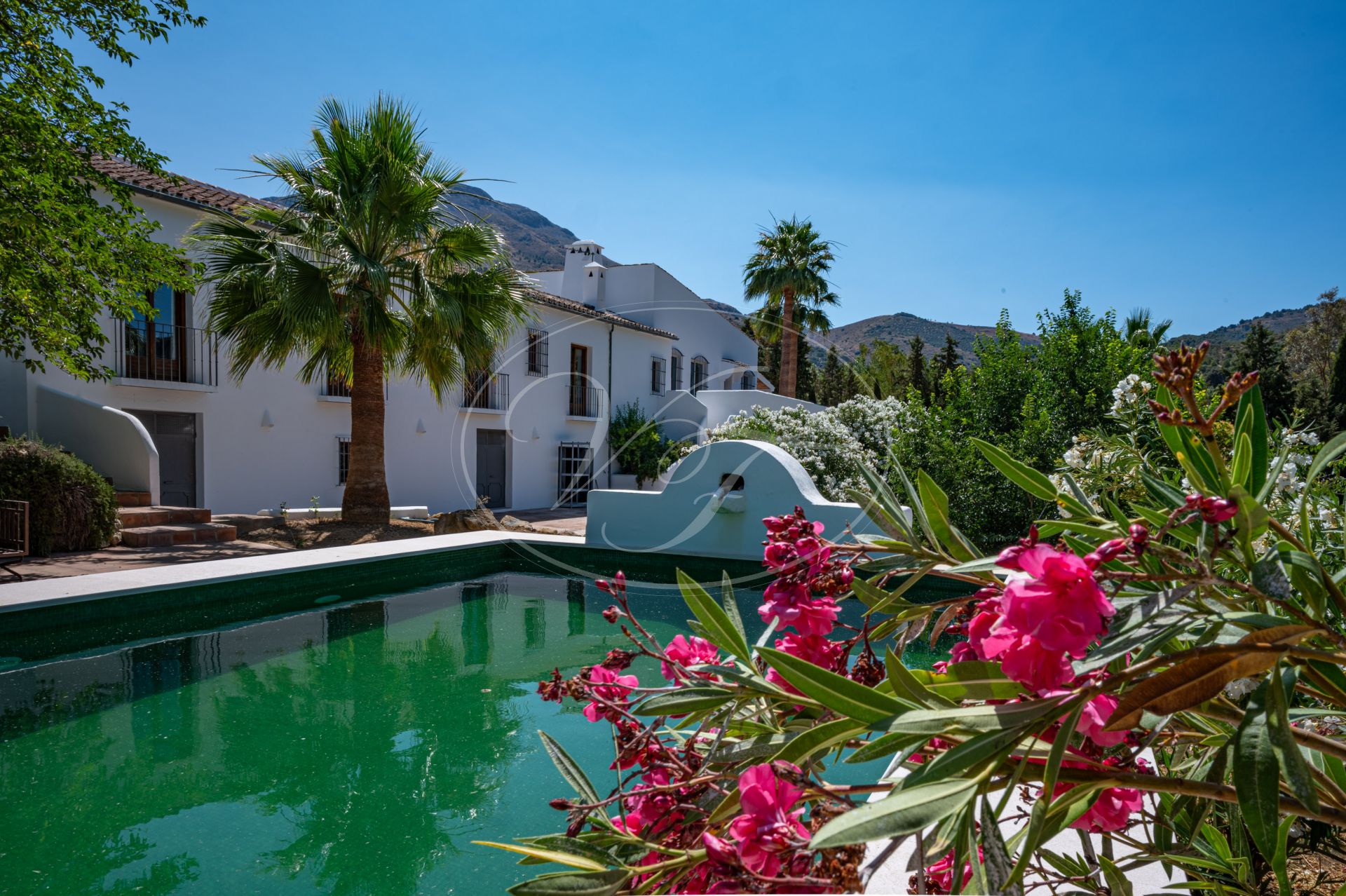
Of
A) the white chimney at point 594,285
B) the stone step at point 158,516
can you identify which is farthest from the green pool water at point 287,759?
the white chimney at point 594,285

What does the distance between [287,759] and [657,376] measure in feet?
67.8

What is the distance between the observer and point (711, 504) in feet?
29.9

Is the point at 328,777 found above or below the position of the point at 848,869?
below

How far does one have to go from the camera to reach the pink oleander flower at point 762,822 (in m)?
0.72

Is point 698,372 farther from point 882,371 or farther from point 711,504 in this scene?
point 882,371

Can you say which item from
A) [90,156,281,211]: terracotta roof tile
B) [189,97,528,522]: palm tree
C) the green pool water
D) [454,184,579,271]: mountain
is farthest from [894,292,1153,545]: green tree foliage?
Answer: [454,184,579,271]: mountain

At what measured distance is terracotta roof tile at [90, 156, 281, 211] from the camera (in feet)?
39.0

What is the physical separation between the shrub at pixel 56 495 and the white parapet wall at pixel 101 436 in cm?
129

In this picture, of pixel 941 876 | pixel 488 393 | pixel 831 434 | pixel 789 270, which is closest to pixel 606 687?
pixel 941 876

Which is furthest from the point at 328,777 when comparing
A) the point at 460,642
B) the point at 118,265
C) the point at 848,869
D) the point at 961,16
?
the point at 961,16

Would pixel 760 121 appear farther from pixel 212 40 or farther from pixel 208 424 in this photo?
pixel 208 424

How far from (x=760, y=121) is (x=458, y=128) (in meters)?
4.99

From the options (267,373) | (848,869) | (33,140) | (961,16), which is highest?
(961,16)

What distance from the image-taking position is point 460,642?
6.54 m
